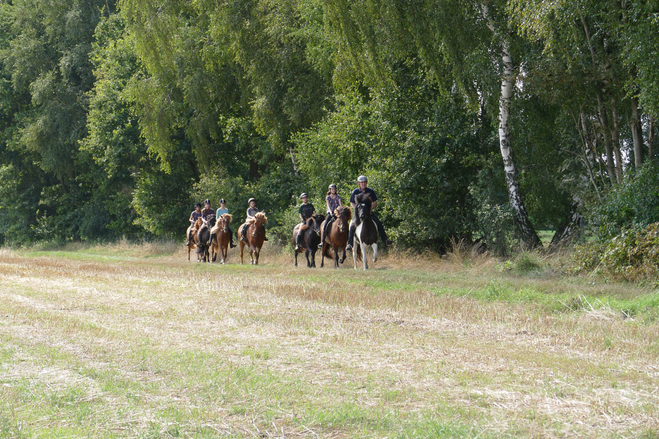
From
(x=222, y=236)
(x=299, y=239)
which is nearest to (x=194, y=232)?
(x=222, y=236)

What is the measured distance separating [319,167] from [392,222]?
12.7 ft

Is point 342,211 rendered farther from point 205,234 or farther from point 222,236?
point 205,234

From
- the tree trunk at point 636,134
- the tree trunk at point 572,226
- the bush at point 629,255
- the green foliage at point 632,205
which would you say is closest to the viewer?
the bush at point 629,255

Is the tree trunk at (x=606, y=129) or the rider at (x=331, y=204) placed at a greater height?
the tree trunk at (x=606, y=129)

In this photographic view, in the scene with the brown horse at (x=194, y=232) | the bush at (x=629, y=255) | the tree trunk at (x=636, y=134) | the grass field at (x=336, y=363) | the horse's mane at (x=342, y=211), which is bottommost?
the grass field at (x=336, y=363)

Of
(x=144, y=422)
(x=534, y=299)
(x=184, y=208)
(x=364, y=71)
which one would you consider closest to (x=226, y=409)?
(x=144, y=422)

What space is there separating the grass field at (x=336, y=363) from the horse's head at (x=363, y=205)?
585 centimetres

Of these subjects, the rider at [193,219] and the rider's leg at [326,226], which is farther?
the rider at [193,219]

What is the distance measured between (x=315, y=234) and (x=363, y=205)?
13.1 feet

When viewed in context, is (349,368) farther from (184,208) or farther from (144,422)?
(184,208)

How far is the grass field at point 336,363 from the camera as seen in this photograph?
188 inches

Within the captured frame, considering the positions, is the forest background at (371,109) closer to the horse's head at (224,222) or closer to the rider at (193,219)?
the rider at (193,219)

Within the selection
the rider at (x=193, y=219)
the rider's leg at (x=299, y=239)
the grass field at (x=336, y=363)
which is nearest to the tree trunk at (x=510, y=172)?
the grass field at (x=336, y=363)

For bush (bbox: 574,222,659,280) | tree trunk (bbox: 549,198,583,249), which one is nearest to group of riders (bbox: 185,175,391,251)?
tree trunk (bbox: 549,198,583,249)
